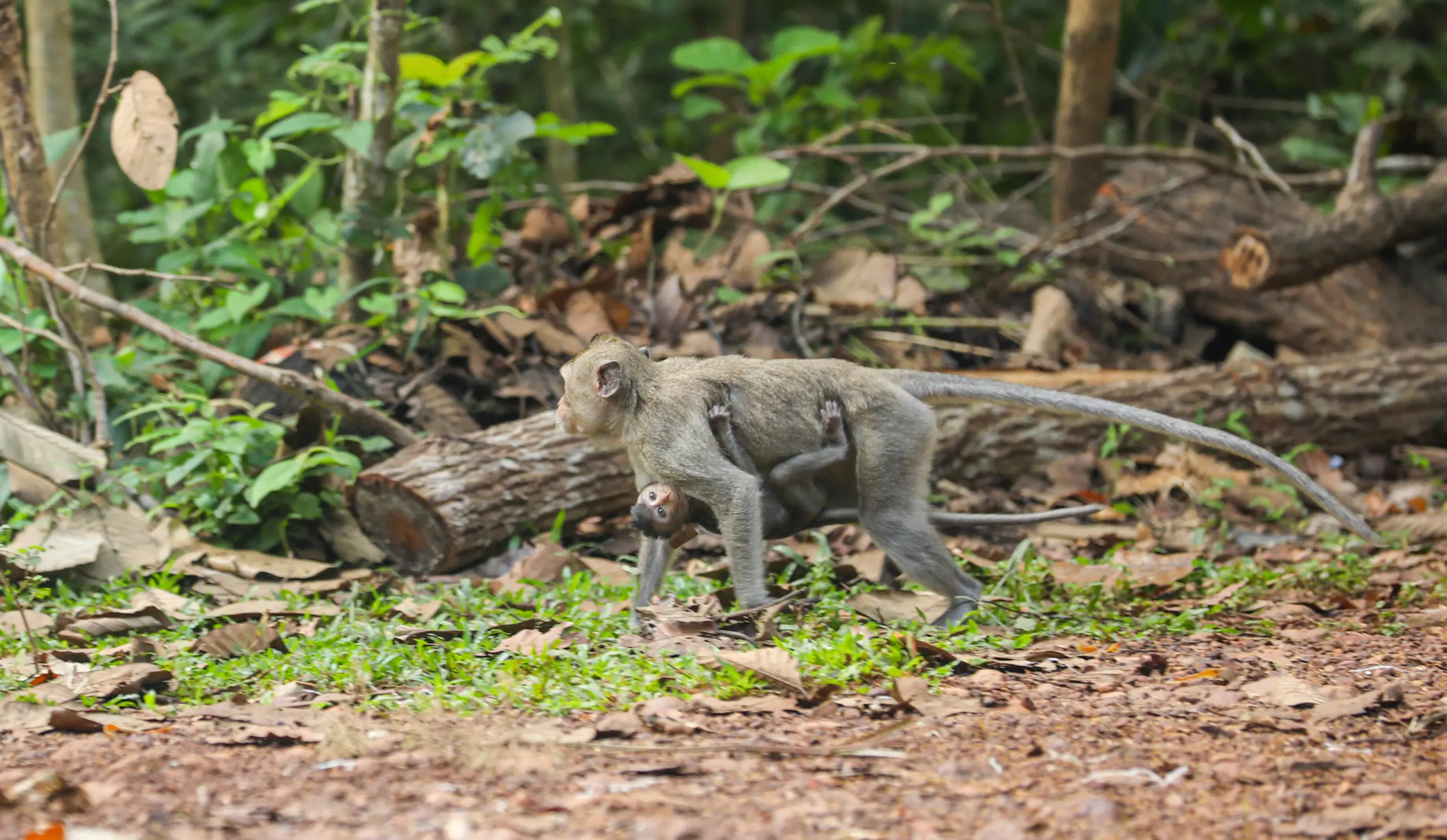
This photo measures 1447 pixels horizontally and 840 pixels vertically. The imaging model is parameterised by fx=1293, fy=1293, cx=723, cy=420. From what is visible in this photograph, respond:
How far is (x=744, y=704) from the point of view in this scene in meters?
4.22

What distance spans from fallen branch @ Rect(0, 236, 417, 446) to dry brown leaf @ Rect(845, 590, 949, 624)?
2.93 meters

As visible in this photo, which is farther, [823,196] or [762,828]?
[823,196]

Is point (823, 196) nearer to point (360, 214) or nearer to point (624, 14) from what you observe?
point (624, 14)

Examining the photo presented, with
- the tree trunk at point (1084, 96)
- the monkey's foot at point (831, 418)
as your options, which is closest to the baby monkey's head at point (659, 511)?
the monkey's foot at point (831, 418)

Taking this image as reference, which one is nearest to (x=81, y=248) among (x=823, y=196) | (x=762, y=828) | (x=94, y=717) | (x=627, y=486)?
(x=627, y=486)

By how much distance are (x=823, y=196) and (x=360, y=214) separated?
4.45 metres

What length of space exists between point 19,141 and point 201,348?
1720 mm

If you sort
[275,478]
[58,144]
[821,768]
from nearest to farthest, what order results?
[821,768] < [275,478] < [58,144]

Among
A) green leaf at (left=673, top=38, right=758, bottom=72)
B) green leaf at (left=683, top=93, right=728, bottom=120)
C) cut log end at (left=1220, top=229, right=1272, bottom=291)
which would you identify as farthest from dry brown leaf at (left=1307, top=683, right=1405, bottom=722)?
green leaf at (left=683, top=93, right=728, bottom=120)

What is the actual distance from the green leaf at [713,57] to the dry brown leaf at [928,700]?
6627 mm

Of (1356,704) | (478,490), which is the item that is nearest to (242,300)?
(478,490)

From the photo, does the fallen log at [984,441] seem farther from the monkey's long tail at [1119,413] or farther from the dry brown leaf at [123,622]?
the monkey's long tail at [1119,413]

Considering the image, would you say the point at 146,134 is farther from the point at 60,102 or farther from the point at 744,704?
the point at 744,704

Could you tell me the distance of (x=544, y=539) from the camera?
6.98 metres
